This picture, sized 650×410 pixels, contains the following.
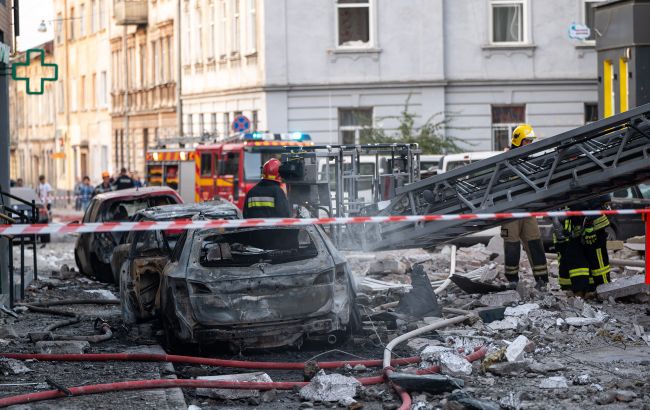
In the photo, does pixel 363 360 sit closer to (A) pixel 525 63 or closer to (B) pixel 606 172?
(B) pixel 606 172

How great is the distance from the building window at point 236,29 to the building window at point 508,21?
787cm

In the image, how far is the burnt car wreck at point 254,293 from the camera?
10711 millimetres

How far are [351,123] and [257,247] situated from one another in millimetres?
25272

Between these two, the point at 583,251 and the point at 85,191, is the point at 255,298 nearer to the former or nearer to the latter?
the point at 583,251

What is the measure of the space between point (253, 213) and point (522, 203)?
2.75 metres

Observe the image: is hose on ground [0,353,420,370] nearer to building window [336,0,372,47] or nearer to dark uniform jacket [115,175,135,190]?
dark uniform jacket [115,175,135,190]

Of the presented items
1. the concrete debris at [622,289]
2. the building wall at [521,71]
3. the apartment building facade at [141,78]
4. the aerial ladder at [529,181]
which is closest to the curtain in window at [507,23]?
the building wall at [521,71]

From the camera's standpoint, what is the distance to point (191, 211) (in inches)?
553

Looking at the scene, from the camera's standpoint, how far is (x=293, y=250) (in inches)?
451

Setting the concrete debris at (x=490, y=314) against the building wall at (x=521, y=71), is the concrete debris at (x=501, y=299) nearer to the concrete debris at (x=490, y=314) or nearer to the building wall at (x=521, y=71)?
the concrete debris at (x=490, y=314)

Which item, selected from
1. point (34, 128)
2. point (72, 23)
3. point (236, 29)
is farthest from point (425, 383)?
point (34, 128)

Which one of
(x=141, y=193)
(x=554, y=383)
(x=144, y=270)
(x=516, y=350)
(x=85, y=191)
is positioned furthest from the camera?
(x=85, y=191)

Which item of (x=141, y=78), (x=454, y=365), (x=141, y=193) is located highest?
(x=141, y=78)

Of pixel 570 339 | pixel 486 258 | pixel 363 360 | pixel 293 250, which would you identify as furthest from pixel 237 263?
pixel 486 258
